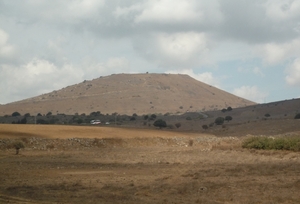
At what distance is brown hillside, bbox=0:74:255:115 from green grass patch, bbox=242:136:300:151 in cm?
10022

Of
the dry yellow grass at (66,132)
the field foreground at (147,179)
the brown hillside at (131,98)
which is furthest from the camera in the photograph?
the brown hillside at (131,98)

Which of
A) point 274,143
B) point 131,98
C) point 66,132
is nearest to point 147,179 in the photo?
point 274,143

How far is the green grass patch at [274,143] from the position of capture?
39.6 m

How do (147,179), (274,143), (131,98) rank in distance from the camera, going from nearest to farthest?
(147,179)
(274,143)
(131,98)

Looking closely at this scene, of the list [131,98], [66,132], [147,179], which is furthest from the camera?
[131,98]

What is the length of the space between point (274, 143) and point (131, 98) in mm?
118578

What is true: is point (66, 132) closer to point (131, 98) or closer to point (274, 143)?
point (274, 143)

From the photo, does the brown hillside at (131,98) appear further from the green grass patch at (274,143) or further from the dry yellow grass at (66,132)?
the green grass patch at (274,143)

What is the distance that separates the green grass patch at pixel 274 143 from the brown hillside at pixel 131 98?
10022 cm

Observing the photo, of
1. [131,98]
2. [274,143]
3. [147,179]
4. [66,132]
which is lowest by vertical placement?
[147,179]

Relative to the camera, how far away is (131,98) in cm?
15838

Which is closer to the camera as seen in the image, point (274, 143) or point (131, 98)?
point (274, 143)

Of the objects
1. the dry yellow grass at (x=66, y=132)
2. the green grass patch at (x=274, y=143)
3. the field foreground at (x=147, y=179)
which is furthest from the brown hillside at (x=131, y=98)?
the field foreground at (x=147, y=179)

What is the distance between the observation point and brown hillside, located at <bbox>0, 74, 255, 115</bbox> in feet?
486
